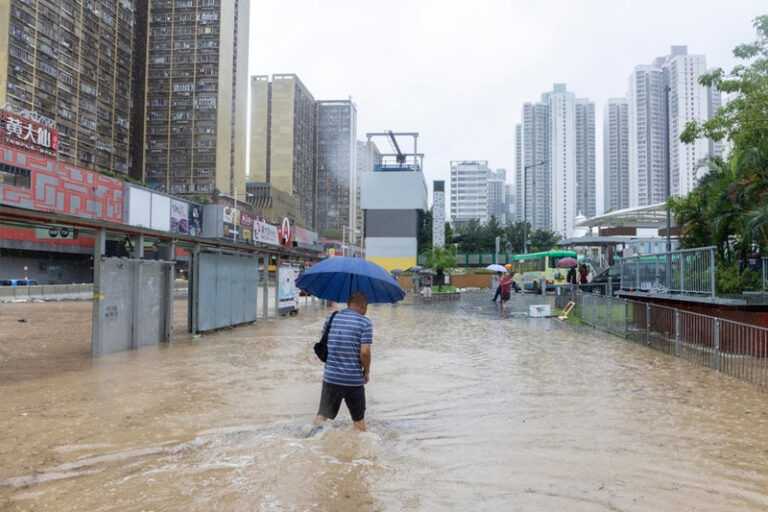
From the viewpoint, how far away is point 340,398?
207 inches

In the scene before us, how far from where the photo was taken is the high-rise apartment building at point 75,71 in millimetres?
53344

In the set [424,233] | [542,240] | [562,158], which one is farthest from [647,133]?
[562,158]

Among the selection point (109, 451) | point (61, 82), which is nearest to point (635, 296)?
point (109, 451)

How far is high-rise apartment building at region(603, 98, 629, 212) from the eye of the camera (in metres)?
68.1

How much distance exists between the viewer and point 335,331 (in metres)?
5.14

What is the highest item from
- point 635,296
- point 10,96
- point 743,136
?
point 10,96

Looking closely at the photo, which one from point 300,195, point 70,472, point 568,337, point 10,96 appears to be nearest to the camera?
point 70,472

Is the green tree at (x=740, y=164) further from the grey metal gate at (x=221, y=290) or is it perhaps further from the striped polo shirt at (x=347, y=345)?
the grey metal gate at (x=221, y=290)

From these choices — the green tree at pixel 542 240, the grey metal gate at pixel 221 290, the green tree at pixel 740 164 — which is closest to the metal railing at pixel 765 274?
the green tree at pixel 740 164

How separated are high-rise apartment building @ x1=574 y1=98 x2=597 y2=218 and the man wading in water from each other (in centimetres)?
7961

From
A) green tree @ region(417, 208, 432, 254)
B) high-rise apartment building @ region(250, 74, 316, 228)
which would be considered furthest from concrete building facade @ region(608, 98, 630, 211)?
high-rise apartment building @ region(250, 74, 316, 228)

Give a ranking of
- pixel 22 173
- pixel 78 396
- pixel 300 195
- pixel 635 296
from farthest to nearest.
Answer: pixel 300 195 < pixel 22 173 < pixel 635 296 < pixel 78 396

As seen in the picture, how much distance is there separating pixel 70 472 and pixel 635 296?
52.1ft

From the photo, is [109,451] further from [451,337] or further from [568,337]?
[568,337]
